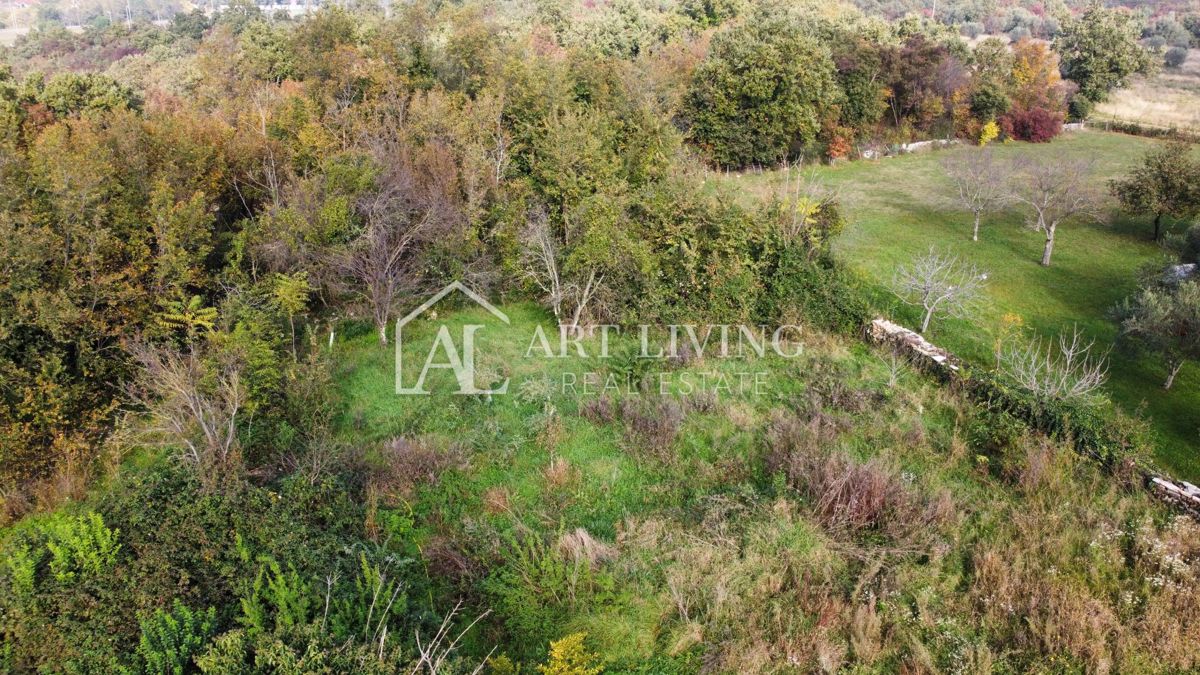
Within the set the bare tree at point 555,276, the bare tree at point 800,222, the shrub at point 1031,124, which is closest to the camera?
the bare tree at point 555,276

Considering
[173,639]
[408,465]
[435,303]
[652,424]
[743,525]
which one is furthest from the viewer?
[435,303]

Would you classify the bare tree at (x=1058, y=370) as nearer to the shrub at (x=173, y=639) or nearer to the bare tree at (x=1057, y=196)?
the bare tree at (x=1057, y=196)

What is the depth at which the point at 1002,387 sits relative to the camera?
9.87 metres

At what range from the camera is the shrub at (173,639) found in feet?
16.4

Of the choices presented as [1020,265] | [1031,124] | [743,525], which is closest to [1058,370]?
[743,525]

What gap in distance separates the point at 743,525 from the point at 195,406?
6399 mm

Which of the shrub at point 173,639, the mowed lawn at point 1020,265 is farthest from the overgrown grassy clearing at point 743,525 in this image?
the mowed lawn at point 1020,265

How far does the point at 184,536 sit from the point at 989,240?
19593 mm

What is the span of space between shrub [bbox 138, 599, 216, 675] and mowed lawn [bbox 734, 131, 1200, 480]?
1174cm

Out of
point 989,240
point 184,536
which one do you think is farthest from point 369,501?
point 989,240

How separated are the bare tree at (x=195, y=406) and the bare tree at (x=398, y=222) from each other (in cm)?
319

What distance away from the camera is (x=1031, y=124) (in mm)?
30312

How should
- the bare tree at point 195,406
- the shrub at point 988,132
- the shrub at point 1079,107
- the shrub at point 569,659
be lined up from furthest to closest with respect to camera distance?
the shrub at point 1079,107 < the shrub at point 988,132 < the bare tree at point 195,406 < the shrub at point 569,659

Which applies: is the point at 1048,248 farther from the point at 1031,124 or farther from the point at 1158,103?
the point at 1158,103
